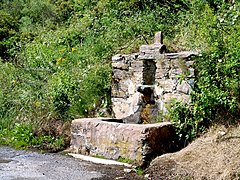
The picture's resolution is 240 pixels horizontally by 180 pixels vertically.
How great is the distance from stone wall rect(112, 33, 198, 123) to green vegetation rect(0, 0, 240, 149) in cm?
20

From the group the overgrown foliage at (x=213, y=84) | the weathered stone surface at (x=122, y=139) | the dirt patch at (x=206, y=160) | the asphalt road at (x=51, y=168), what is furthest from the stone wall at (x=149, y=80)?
the asphalt road at (x=51, y=168)

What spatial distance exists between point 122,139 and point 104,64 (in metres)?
2.26

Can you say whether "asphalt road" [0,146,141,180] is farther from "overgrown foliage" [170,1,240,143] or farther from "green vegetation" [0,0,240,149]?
"overgrown foliage" [170,1,240,143]

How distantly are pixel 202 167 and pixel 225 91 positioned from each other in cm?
117

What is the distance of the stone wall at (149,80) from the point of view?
231 inches

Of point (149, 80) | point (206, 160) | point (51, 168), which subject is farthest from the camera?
point (149, 80)

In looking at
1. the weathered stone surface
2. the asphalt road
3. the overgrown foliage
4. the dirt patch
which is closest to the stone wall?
the overgrown foliage

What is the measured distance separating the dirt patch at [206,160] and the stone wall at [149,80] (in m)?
0.75

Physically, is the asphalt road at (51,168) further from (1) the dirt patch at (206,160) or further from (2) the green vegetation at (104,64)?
(2) the green vegetation at (104,64)

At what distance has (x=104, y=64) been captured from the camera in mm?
7508

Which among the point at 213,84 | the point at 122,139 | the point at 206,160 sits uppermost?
the point at 213,84

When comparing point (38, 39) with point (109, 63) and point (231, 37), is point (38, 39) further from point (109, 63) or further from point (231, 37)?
point (231, 37)

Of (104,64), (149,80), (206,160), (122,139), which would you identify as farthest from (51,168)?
(104,64)

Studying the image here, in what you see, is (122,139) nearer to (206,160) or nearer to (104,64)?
(206,160)
